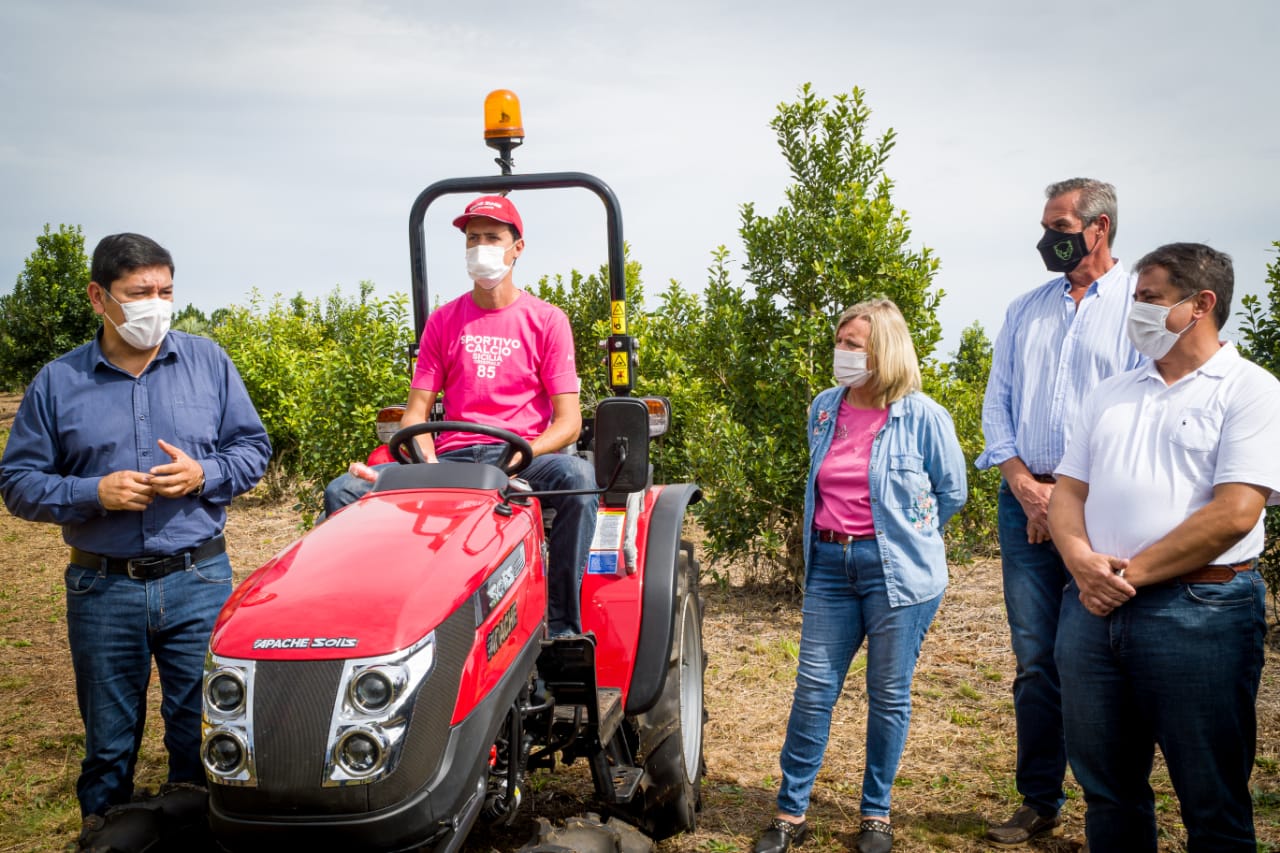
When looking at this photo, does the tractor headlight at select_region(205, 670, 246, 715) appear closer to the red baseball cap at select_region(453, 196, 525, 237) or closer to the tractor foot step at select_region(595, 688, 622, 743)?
the tractor foot step at select_region(595, 688, 622, 743)

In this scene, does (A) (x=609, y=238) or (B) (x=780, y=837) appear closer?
(B) (x=780, y=837)

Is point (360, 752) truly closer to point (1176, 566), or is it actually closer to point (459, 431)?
point (459, 431)

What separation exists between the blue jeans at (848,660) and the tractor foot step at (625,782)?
0.64m

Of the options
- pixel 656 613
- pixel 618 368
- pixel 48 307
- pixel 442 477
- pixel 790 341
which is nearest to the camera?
pixel 442 477

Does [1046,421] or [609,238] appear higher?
[609,238]

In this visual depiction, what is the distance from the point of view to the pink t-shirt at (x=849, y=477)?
12.3 ft

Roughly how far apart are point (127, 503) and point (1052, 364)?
3238mm

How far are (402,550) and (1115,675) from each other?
79.3 inches

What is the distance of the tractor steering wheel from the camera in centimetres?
291

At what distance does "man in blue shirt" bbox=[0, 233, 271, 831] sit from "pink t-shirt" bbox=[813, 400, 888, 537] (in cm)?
214

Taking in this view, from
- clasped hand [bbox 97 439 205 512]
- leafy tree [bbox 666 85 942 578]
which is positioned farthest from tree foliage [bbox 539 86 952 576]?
clasped hand [bbox 97 439 205 512]

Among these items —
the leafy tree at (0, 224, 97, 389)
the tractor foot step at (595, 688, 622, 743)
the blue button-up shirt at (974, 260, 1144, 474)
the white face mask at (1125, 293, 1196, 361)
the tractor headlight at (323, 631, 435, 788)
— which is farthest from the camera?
the leafy tree at (0, 224, 97, 389)

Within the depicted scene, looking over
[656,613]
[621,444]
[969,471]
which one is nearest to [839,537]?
[656,613]

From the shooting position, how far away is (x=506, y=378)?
3.69 metres
